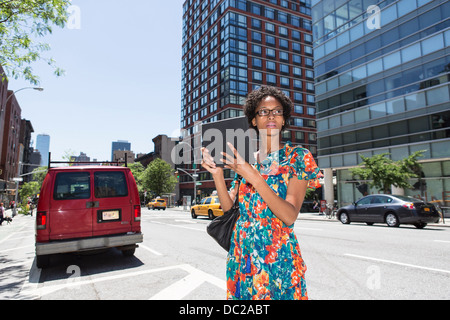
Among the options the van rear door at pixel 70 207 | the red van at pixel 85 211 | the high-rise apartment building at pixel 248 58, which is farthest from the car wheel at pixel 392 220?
the high-rise apartment building at pixel 248 58

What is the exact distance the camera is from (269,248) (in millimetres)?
1866

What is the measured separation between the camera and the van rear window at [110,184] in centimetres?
654

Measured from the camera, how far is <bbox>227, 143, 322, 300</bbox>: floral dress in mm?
1835

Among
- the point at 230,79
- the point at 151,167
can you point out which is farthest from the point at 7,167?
the point at 230,79

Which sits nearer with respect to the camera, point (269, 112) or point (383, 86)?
point (269, 112)

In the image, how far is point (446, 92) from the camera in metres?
21.6

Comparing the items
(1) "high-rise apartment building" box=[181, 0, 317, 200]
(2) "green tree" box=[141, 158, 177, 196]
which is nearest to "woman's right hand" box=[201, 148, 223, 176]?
(1) "high-rise apartment building" box=[181, 0, 317, 200]

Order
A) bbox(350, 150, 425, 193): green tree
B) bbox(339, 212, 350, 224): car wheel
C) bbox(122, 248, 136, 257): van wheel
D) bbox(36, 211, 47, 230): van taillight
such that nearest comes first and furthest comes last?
bbox(36, 211, 47, 230): van taillight < bbox(122, 248, 136, 257): van wheel < bbox(339, 212, 350, 224): car wheel < bbox(350, 150, 425, 193): green tree

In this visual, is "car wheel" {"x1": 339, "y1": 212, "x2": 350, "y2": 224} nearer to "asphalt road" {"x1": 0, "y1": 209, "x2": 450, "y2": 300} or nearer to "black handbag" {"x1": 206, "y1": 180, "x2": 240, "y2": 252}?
"asphalt road" {"x1": 0, "y1": 209, "x2": 450, "y2": 300}

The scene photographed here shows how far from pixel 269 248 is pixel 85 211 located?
17.9 ft

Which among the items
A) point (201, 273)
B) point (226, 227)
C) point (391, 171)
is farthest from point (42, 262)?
point (391, 171)

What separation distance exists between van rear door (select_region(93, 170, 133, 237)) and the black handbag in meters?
5.01

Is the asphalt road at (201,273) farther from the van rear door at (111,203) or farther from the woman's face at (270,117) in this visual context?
the woman's face at (270,117)

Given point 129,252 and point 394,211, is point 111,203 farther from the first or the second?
point 394,211
